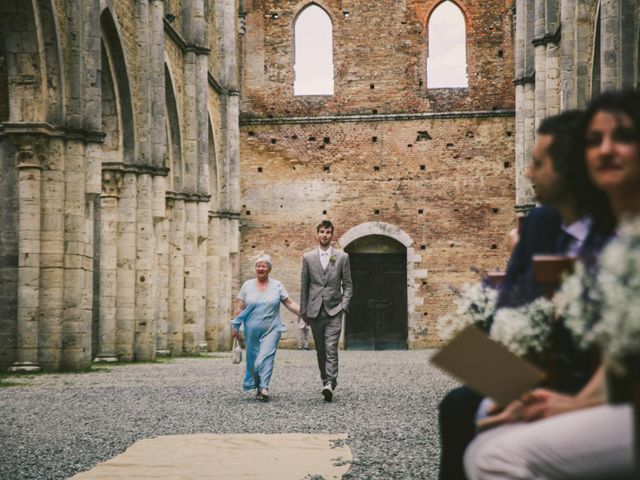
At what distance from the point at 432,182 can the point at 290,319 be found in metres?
5.33

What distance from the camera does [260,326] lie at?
10469mm

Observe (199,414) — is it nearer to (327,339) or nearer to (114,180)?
(327,339)

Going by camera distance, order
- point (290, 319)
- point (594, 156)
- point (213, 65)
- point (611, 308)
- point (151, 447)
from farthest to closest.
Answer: point (290, 319) < point (213, 65) < point (151, 447) < point (594, 156) < point (611, 308)

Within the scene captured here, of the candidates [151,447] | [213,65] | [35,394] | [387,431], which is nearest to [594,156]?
[151,447]

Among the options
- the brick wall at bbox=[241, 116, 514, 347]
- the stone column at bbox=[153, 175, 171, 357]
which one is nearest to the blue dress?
the stone column at bbox=[153, 175, 171, 357]

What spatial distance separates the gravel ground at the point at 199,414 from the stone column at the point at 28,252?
1.57ft

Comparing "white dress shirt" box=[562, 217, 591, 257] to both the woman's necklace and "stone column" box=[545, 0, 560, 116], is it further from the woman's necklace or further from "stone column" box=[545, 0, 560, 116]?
"stone column" box=[545, 0, 560, 116]

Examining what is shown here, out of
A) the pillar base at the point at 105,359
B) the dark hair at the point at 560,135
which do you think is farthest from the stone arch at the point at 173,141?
the dark hair at the point at 560,135

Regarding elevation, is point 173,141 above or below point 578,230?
above

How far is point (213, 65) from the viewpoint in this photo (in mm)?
24766

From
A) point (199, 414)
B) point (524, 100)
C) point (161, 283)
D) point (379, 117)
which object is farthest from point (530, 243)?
point (379, 117)

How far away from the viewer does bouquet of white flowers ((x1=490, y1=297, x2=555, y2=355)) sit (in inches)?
110

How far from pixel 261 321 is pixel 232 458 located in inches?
167

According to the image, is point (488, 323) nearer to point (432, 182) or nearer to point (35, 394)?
point (35, 394)
